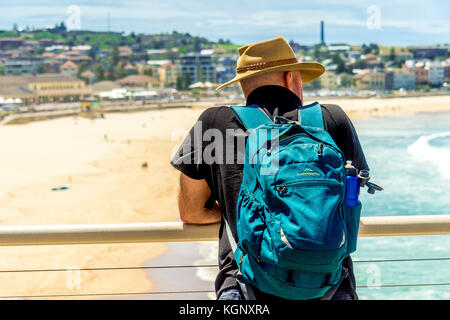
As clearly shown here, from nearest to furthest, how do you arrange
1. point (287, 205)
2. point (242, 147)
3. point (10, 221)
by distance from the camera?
point (287, 205), point (242, 147), point (10, 221)

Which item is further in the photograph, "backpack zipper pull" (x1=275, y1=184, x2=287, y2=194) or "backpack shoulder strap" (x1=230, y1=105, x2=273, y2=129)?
"backpack shoulder strap" (x1=230, y1=105, x2=273, y2=129)

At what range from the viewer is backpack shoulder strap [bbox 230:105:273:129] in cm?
158

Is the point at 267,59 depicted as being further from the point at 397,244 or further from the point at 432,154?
the point at 432,154

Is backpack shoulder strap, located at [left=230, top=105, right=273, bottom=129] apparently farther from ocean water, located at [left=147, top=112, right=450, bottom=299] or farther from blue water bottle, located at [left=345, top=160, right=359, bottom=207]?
ocean water, located at [left=147, top=112, right=450, bottom=299]

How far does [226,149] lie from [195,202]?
0.31 metres

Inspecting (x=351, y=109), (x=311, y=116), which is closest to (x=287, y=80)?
(x=311, y=116)

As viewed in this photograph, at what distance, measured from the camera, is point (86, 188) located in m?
22.5

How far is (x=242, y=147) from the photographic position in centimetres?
157

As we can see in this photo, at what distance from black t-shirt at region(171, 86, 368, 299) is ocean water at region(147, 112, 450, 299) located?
55cm

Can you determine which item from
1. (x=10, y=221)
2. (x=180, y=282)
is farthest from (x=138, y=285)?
(x=10, y=221)

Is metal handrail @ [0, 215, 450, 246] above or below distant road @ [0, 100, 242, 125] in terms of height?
above

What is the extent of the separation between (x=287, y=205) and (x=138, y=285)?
9028mm

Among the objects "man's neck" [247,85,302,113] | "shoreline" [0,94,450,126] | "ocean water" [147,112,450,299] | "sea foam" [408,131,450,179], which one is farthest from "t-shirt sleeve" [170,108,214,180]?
"shoreline" [0,94,450,126]

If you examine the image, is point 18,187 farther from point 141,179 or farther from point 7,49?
point 7,49
